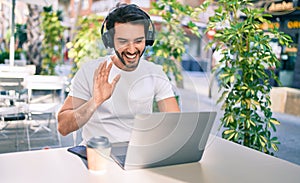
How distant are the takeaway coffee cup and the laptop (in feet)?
0.23

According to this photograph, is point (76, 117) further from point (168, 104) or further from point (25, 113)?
point (25, 113)

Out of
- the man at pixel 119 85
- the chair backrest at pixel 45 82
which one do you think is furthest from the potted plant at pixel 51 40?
the man at pixel 119 85

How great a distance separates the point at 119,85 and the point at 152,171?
0.31 meters

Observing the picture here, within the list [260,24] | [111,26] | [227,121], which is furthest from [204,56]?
[260,24]

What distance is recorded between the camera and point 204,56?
1330mm

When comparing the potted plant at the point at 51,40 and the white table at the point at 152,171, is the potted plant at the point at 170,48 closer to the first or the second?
the white table at the point at 152,171

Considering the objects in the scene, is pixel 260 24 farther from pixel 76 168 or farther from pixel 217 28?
pixel 76 168

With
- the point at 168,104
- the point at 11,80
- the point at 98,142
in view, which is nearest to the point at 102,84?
the point at 98,142

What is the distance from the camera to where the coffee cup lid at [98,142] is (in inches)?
42.7

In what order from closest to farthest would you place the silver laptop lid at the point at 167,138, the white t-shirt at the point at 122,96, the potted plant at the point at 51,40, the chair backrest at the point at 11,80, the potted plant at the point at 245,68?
the silver laptop lid at the point at 167,138, the white t-shirt at the point at 122,96, the potted plant at the point at 245,68, the chair backrest at the point at 11,80, the potted plant at the point at 51,40

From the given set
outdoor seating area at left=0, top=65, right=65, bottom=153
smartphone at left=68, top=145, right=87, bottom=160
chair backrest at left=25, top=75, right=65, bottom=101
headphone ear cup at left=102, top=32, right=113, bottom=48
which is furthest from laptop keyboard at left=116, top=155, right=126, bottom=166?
chair backrest at left=25, top=75, right=65, bottom=101

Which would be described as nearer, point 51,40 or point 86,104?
point 86,104

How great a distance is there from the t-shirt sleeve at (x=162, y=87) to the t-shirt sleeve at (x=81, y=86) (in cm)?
26

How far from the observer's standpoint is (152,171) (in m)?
1.15
